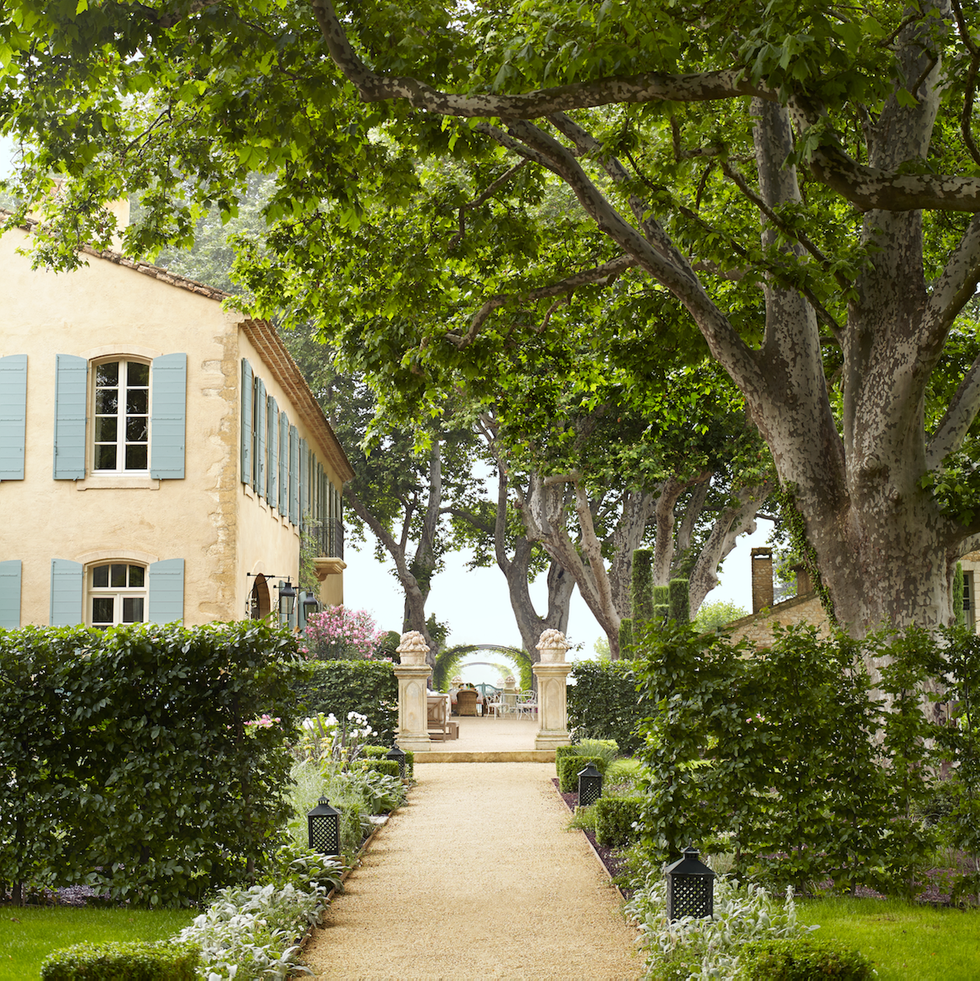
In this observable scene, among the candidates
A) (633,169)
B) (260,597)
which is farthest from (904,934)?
(260,597)

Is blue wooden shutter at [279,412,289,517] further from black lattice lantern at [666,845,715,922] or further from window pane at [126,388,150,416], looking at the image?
black lattice lantern at [666,845,715,922]

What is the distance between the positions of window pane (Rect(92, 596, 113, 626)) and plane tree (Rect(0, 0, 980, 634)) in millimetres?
5747

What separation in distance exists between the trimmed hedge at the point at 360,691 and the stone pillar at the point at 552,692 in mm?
2574

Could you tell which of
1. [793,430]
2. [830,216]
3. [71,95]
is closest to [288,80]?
[71,95]

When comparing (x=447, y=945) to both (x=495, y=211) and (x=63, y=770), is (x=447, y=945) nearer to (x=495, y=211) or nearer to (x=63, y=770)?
(x=63, y=770)

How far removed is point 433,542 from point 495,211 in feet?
74.8

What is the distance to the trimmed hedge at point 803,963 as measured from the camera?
4516 mm

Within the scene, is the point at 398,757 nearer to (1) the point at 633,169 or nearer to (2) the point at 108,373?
(2) the point at 108,373

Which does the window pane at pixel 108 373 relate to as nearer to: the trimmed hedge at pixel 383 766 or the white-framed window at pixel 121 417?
the white-framed window at pixel 121 417

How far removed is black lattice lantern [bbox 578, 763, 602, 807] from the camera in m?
11.3

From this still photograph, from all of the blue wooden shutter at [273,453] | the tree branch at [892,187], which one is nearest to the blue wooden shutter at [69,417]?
the blue wooden shutter at [273,453]

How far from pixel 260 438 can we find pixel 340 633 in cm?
566

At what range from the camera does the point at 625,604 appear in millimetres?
24953

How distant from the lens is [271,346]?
1756 cm
